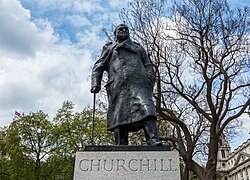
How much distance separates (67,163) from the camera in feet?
75.7

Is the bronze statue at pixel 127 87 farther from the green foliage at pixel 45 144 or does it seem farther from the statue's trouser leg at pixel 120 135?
the green foliage at pixel 45 144

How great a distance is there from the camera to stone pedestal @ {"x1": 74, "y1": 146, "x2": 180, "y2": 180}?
459 cm

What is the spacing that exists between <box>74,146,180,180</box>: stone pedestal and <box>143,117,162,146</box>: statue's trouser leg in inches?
11.4

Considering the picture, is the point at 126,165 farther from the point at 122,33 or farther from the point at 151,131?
the point at 122,33

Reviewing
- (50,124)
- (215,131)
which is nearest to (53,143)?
(50,124)

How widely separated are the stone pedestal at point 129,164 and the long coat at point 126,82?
754 mm

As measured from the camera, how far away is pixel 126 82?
5.70 metres

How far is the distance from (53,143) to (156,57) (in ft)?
39.4

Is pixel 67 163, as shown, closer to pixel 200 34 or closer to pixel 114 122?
pixel 200 34

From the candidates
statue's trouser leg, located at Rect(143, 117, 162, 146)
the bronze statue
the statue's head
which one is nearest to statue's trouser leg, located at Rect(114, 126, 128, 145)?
the bronze statue

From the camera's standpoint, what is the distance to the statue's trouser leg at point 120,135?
545 cm

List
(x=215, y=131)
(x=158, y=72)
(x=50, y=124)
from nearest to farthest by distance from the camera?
(x=215, y=131) → (x=158, y=72) → (x=50, y=124)

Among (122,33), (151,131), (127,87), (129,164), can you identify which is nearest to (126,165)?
(129,164)

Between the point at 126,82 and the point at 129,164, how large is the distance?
1.65 m
